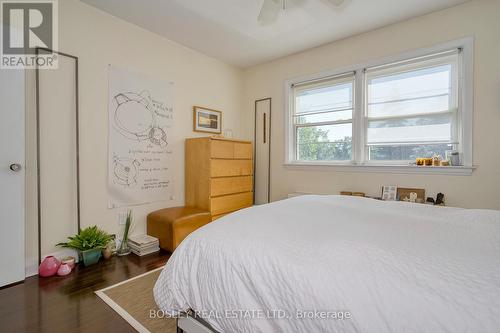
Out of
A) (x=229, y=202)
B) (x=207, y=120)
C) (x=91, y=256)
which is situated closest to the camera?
(x=91, y=256)

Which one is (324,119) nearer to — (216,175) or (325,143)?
(325,143)

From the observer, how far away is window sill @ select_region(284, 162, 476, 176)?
2.39 m

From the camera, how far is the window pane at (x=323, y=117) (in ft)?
10.5

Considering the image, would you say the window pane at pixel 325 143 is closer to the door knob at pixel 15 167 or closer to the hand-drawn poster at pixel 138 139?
the hand-drawn poster at pixel 138 139

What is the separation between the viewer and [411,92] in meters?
2.74

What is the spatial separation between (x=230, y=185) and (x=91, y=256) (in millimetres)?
1651

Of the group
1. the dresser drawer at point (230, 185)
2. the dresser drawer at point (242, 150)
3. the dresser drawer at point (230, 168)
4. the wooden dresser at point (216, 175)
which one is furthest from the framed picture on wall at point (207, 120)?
the dresser drawer at point (230, 185)

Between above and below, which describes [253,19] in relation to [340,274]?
above

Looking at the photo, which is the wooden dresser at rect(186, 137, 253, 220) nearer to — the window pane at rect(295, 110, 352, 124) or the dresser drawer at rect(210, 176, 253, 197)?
the dresser drawer at rect(210, 176, 253, 197)

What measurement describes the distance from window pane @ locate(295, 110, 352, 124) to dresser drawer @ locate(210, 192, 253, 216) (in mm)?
1300

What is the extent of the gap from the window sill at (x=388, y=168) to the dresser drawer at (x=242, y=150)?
56 cm

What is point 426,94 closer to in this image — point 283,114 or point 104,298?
point 283,114
